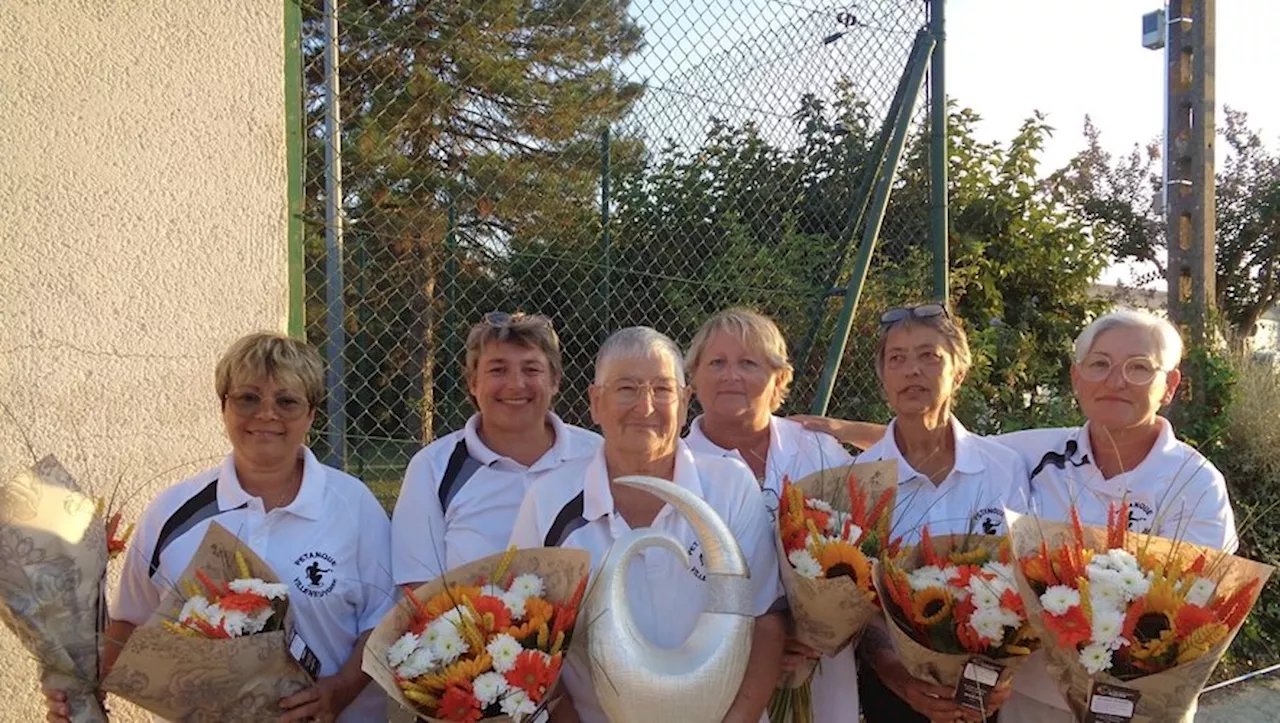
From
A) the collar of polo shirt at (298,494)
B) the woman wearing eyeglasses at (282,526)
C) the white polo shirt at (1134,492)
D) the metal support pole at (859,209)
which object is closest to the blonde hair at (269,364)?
the woman wearing eyeglasses at (282,526)

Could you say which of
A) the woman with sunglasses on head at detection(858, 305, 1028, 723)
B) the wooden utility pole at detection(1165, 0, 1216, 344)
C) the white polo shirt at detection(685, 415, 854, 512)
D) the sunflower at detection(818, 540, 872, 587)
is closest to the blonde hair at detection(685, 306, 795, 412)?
the white polo shirt at detection(685, 415, 854, 512)

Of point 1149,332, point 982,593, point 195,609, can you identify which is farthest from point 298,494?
point 1149,332

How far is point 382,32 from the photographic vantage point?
3758mm

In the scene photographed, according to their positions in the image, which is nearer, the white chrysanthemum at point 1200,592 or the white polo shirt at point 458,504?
the white chrysanthemum at point 1200,592

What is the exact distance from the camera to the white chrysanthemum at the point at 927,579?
2.38 metres

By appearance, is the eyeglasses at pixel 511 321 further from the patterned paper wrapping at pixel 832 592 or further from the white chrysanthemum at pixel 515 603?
the white chrysanthemum at pixel 515 603

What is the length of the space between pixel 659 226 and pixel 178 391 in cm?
220

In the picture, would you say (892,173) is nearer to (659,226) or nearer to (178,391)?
(659,226)

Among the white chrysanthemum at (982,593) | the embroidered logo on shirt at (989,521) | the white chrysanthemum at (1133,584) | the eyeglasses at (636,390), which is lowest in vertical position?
the white chrysanthemum at (982,593)

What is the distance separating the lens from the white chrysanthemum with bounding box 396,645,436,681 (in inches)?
82.0

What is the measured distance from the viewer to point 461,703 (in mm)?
2035

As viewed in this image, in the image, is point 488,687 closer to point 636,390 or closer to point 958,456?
point 636,390

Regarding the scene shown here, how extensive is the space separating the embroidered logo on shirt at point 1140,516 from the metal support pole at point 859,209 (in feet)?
7.53

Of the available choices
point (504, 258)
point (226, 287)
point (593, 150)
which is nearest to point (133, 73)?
point (226, 287)
